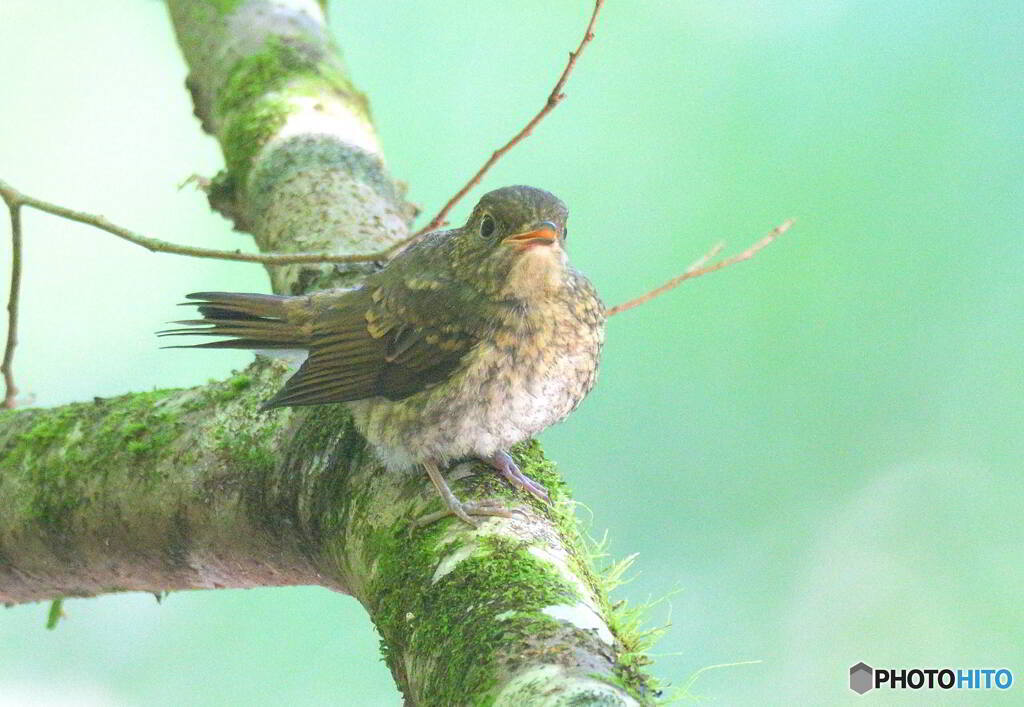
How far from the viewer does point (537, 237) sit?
8.11 ft

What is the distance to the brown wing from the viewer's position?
2494 millimetres

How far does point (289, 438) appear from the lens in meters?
2.47

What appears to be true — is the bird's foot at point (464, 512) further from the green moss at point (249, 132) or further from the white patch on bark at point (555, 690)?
the green moss at point (249, 132)

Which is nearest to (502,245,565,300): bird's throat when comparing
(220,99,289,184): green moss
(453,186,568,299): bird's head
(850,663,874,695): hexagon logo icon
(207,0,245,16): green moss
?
(453,186,568,299): bird's head

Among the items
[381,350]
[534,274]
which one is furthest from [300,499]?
[534,274]

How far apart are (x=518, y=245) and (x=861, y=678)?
1.74 meters

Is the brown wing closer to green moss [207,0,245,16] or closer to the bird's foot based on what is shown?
the bird's foot

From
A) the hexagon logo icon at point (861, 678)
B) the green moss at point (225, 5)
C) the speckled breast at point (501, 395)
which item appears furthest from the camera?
the green moss at point (225, 5)

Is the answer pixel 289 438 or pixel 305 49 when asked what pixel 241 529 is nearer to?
pixel 289 438

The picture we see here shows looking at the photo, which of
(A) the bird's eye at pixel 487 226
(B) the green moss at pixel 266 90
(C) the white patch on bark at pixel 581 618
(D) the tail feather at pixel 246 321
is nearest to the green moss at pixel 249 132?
(B) the green moss at pixel 266 90

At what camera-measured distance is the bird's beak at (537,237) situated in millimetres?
2465

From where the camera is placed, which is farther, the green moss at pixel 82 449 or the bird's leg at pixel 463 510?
the green moss at pixel 82 449

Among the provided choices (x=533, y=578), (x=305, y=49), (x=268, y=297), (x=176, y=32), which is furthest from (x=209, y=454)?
(x=176, y=32)

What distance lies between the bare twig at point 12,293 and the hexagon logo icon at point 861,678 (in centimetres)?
251
